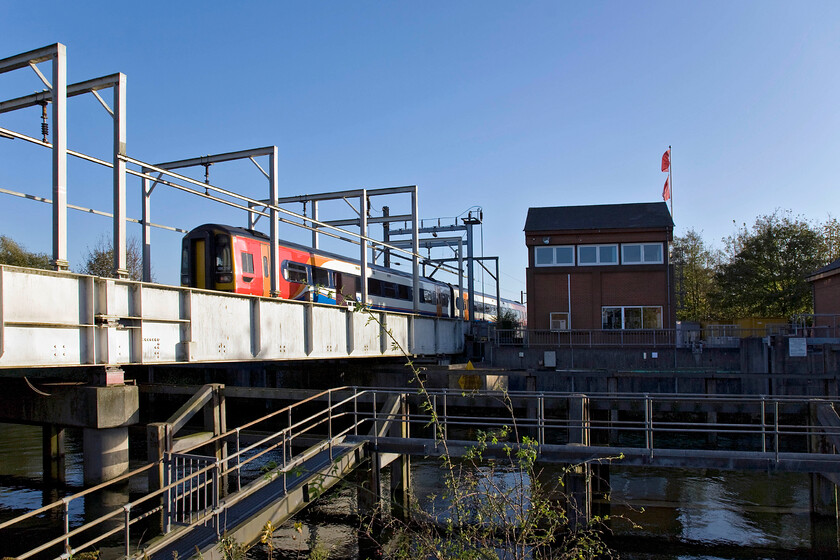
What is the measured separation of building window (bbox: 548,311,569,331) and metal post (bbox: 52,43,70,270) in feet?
82.0

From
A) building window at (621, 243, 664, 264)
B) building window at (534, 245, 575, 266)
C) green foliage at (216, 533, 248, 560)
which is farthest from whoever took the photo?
building window at (534, 245, 575, 266)

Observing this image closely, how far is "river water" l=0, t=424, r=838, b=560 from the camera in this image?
40.6 ft

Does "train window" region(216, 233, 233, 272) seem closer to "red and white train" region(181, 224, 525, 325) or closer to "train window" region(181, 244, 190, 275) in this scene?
"red and white train" region(181, 224, 525, 325)

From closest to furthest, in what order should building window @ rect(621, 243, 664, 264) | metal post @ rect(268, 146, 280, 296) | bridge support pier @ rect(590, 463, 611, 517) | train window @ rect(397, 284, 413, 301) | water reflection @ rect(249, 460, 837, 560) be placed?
water reflection @ rect(249, 460, 837, 560)
bridge support pier @ rect(590, 463, 611, 517)
metal post @ rect(268, 146, 280, 296)
train window @ rect(397, 284, 413, 301)
building window @ rect(621, 243, 664, 264)

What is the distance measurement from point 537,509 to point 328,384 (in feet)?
68.0

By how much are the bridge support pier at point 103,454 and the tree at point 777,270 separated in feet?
140

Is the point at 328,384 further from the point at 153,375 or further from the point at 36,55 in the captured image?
the point at 36,55

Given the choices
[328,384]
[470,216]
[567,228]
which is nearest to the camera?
[328,384]

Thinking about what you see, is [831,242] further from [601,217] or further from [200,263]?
[200,263]

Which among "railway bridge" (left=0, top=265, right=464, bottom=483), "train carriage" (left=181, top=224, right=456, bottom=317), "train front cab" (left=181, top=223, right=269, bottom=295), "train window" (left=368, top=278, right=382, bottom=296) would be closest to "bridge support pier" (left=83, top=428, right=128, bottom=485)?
"railway bridge" (left=0, top=265, right=464, bottom=483)

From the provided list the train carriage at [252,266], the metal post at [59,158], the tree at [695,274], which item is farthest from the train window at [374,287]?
the tree at [695,274]

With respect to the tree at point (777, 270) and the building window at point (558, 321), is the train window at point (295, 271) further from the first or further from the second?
the tree at point (777, 270)

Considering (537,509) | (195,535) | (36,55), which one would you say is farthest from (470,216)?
(537,509)

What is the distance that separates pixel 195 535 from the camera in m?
8.27
